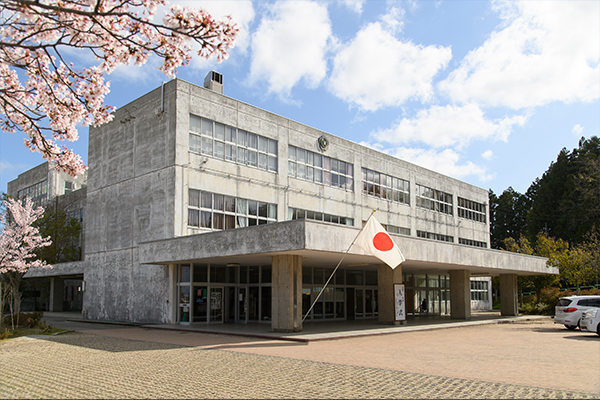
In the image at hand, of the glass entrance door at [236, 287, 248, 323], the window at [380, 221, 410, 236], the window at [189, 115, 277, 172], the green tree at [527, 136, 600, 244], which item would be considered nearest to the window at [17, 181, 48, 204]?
the window at [189, 115, 277, 172]

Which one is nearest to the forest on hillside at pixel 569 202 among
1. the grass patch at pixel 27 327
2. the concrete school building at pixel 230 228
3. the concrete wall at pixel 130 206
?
the concrete school building at pixel 230 228

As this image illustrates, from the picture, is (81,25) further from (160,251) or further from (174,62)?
(160,251)

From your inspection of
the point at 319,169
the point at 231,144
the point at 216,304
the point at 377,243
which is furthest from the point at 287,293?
the point at 319,169

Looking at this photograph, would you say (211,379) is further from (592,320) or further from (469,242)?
(469,242)

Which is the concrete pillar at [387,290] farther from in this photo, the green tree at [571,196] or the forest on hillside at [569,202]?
the green tree at [571,196]

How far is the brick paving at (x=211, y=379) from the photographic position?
8148 millimetres

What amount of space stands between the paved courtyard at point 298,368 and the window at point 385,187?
60.9 feet

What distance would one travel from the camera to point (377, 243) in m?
18.3

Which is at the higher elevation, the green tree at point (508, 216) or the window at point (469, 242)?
the green tree at point (508, 216)

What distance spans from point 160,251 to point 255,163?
762 cm

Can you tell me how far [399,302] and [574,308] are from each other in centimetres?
754

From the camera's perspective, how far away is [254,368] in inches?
424

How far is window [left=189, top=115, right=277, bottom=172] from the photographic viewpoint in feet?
82.4

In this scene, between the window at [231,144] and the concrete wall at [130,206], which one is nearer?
the concrete wall at [130,206]
